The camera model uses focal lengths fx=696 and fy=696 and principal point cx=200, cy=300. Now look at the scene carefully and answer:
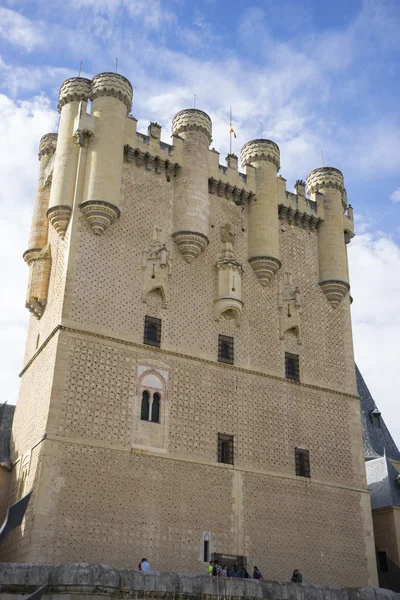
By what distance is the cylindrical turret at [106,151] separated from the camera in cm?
1950

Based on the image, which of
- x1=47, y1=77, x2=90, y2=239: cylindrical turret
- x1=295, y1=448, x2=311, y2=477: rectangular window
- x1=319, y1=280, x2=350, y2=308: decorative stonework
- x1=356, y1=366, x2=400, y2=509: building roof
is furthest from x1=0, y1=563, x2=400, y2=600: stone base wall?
x1=356, y1=366, x2=400, y2=509: building roof

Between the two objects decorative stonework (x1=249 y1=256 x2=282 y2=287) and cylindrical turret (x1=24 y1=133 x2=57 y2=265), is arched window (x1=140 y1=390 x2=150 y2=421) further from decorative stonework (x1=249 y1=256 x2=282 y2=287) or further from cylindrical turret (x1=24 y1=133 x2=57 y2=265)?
cylindrical turret (x1=24 y1=133 x2=57 y2=265)

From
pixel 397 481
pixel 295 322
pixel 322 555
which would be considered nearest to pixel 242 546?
pixel 322 555

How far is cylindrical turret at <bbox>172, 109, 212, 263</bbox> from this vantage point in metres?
21.0

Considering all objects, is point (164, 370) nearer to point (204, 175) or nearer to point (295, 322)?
point (295, 322)

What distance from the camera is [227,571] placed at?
17.4m

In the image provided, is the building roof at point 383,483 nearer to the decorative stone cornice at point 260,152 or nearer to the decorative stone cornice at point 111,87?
the decorative stone cornice at point 260,152

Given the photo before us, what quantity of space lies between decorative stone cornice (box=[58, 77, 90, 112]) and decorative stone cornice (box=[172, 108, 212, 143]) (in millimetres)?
3047

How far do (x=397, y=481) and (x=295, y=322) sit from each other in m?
7.99

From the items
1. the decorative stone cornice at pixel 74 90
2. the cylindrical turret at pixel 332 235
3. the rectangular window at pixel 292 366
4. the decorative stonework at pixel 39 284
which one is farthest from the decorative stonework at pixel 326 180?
the decorative stonework at pixel 39 284

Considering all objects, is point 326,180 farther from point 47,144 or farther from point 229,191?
point 47,144

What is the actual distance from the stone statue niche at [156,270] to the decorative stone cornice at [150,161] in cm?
265

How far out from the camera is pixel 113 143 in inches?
805

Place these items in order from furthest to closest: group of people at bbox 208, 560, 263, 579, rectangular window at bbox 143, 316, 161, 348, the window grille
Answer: rectangular window at bbox 143, 316, 161, 348 < the window grille < group of people at bbox 208, 560, 263, 579
